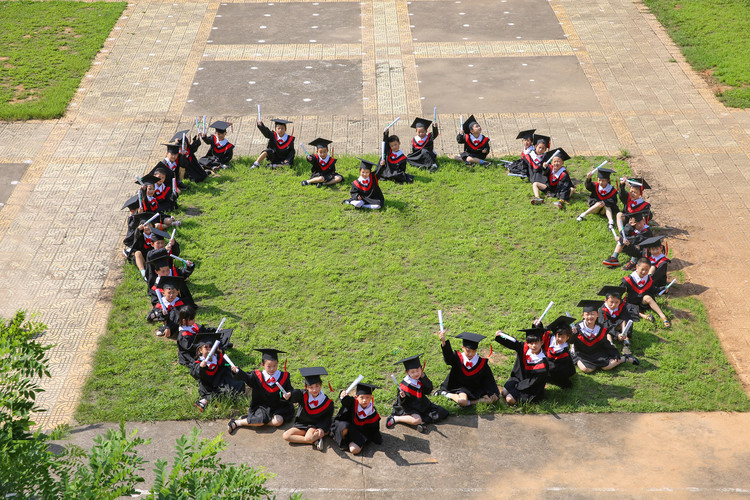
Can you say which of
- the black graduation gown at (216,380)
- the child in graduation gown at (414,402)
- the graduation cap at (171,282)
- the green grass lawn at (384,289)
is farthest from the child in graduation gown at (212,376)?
the child in graduation gown at (414,402)

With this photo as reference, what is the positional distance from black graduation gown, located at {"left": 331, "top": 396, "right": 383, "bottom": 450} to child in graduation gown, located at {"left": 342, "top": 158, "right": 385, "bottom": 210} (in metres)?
5.85

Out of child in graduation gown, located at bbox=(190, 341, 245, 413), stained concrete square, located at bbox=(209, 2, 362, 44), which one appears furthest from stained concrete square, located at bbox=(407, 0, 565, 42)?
child in graduation gown, located at bbox=(190, 341, 245, 413)

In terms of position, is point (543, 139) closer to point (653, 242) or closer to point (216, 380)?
point (653, 242)

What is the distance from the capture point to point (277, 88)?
768 inches

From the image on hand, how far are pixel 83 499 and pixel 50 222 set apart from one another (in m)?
10.0

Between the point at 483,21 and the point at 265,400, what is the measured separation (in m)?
17.5

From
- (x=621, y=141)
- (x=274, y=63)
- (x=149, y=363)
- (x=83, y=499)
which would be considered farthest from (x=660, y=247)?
(x=274, y=63)

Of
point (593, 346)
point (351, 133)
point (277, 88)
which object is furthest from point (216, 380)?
point (277, 88)

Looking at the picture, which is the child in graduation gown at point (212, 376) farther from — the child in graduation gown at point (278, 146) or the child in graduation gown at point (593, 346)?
the child in graduation gown at point (278, 146)

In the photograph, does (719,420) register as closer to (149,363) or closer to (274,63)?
(149,363)

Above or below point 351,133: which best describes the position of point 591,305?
above

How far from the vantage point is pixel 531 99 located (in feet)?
61.8

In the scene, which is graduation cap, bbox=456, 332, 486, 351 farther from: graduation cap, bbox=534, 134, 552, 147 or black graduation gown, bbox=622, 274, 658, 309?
graduation cap, bbox=534, 134, 552, 147

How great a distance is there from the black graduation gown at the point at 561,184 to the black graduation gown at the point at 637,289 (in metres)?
3.11
